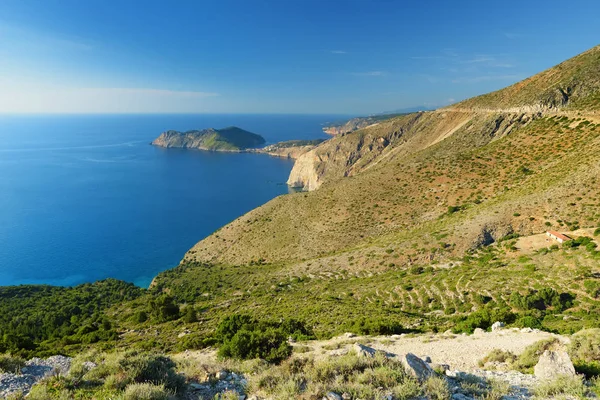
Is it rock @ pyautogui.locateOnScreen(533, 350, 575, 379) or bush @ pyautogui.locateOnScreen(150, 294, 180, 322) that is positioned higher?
rock @ pyautogui.locateOnScreen(533, 350, 575, 379)

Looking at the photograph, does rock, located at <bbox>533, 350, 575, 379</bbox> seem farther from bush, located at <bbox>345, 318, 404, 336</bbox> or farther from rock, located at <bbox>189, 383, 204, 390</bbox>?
rock, located at <bbox>189, 383, 204, 390</bbox>

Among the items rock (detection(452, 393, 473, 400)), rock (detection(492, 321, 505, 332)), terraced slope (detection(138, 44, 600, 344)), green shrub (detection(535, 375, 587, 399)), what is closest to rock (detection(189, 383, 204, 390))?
rock (detection(452, 393, 473, 400))

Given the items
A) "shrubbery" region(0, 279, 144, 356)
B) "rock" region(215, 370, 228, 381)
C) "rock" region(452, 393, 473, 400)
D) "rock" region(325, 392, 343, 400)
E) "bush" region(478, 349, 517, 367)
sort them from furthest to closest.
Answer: "shrubbery" region(0, 279, 144, 356) → "bush" region(478, 349, 517, 367) → "rock" region(215, 370, 228, 381) → "rock" region(452, 393, 473, 400) → "rock" region(325, 392, 343, 400)

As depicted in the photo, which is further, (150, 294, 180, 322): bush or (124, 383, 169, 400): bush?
(150, 294, 180, 322): bush

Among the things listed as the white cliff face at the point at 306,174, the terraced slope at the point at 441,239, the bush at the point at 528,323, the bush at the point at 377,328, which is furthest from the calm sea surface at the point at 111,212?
the bush at the point at 528,323

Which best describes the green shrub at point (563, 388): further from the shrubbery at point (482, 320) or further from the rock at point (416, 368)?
the shrubbery at point (482, 320)

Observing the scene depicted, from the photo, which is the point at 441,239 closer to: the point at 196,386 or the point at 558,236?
the point at 558,236

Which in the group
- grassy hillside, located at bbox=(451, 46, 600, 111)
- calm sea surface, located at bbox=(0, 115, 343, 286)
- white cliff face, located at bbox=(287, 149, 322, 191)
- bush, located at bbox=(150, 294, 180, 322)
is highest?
grassy hillside, located at bbox=(451, 46, 600, 111)
